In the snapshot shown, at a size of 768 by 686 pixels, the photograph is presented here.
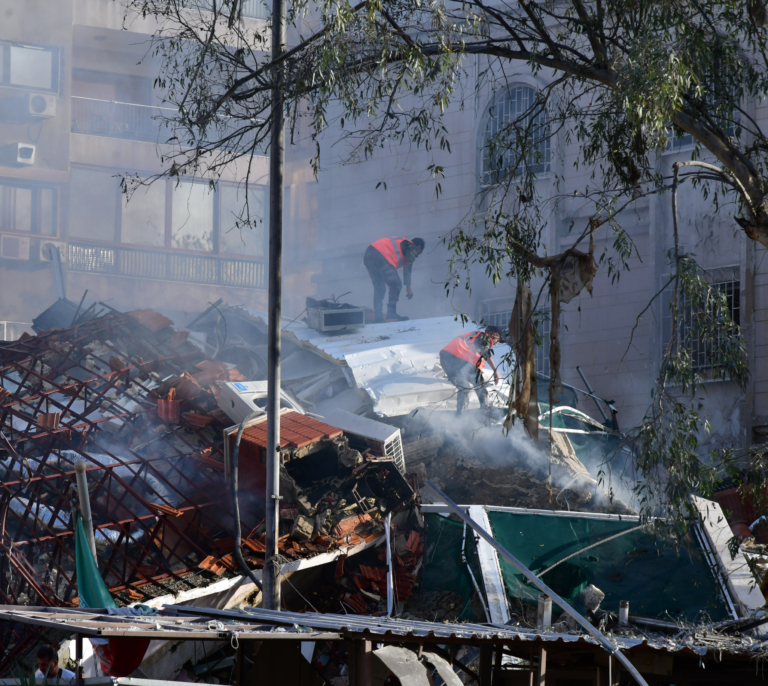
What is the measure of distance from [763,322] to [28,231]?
1943cm

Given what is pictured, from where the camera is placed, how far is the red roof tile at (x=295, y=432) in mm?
10789

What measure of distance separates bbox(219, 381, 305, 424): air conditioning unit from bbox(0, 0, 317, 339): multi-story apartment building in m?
13.3

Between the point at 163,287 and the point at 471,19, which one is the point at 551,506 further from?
the point at 163,287

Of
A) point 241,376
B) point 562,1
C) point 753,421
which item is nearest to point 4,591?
point 241,376

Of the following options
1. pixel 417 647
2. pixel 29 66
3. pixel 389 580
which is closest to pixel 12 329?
pixel 29 66

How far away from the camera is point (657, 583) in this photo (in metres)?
9.89

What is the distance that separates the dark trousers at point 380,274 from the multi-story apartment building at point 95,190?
369 inches

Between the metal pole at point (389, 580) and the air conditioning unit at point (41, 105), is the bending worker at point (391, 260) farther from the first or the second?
the air conditioning unit at point (41, 105)

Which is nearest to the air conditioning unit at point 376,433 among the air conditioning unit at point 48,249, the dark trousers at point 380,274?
the dark trousers at point 380,274

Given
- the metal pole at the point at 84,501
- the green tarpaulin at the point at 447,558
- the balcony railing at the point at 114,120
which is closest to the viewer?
the metal pole at the point at 84,501

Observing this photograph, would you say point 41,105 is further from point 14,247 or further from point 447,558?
point 447,558

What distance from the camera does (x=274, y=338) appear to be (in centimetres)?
885

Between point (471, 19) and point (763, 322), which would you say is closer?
point (471, 19)

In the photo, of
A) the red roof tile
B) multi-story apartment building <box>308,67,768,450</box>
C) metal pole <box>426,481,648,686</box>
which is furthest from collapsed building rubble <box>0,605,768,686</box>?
multi-story apartment building <box>308,67,768,450</box>
